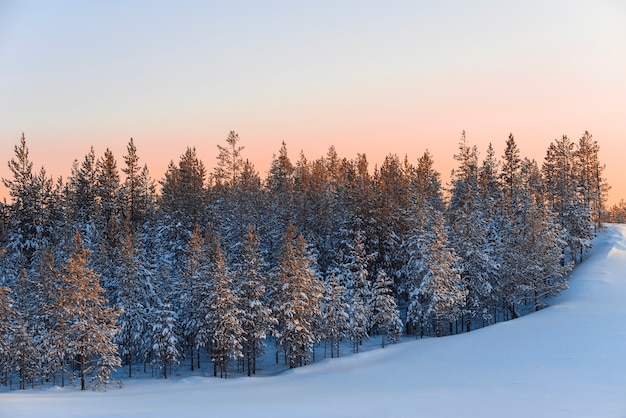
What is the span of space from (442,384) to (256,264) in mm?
20318

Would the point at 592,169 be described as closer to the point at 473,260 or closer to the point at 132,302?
the point at 473,260

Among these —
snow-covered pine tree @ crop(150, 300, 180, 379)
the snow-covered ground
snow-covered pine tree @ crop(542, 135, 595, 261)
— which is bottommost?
the snow-covered ground

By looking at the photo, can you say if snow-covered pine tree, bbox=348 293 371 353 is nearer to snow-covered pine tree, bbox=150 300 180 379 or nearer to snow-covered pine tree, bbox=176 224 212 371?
snow-covered pine tree, bbox=176 224 212 371

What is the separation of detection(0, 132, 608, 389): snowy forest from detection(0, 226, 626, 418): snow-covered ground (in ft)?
14.3

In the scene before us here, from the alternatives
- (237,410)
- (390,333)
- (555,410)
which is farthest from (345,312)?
(555,410)

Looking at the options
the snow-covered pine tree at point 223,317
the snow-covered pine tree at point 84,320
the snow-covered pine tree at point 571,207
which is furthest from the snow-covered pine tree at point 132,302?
the snow-covered pine tree at point 571,207

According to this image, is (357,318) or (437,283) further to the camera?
(437,283)

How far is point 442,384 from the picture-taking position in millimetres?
28859

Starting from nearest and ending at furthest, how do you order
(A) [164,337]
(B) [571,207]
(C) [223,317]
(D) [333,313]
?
(C) [223,317] → (A) [164,337] → (D) [333,313] → (B) [571,207]

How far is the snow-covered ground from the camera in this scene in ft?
74.6

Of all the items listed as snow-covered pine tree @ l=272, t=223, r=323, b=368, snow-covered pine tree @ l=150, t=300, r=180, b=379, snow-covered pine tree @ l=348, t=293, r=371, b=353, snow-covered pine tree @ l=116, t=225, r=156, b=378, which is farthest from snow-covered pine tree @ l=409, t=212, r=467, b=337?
snow-covered pine tree @ l=116, t=225, r=156, b=378

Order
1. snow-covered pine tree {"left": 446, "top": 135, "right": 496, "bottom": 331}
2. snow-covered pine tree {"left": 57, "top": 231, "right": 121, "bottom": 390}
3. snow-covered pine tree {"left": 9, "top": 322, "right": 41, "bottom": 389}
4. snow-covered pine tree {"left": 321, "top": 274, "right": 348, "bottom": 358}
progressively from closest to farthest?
snow-covered pine tree {"left": 57, "top": 231, "right": 121, "bottom": 390}, snow-covered pine tree {"left": 9, "top": 322, "right": 41, "bottom": 389}, snow-covered pine tree {"left": 321, "top": 274, "right": 348, "bottom": 358}, snow-covered pine tree {"left": 446, "top": 135, "right": 496, "bottom": 331}

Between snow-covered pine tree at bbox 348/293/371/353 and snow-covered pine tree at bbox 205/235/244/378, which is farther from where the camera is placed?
snow-covered pine tree at bbox 348/293/371/353

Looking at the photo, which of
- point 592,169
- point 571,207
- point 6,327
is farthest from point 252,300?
point 592,169
